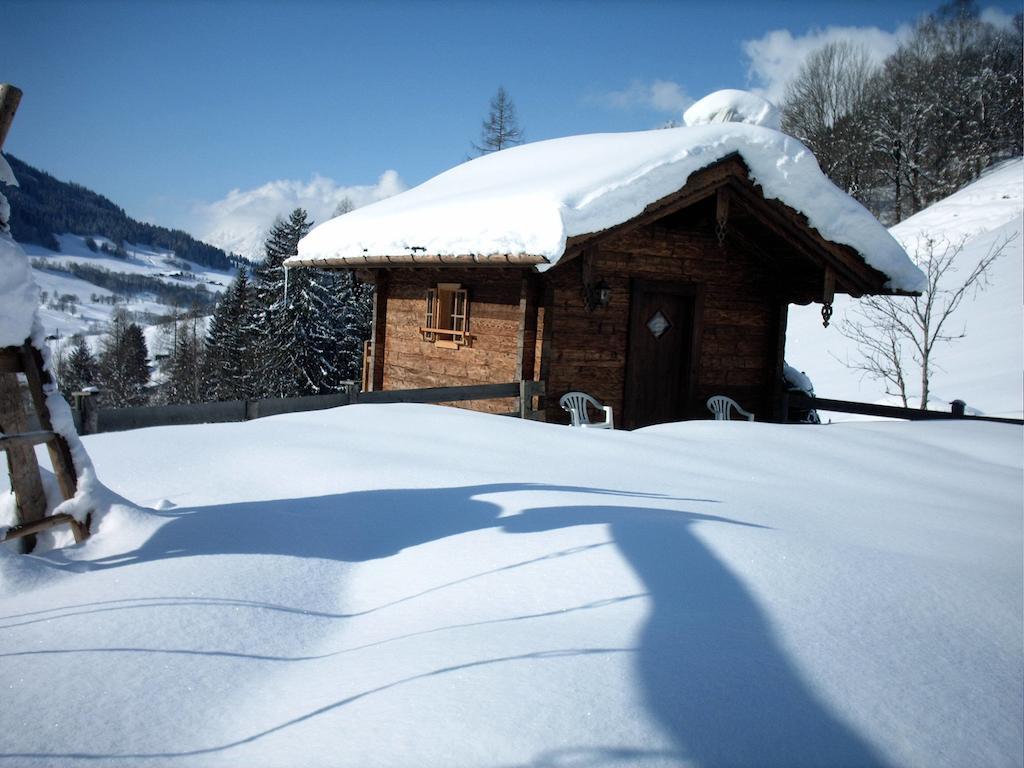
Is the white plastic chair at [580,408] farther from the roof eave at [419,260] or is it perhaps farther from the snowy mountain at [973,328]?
the snowy mountain at [973,328]

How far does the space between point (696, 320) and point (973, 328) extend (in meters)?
15.3

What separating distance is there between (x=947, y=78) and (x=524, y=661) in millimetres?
46718

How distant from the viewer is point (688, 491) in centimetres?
442

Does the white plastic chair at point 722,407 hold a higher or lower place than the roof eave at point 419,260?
lower

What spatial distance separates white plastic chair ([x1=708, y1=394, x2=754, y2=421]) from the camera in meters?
10.5

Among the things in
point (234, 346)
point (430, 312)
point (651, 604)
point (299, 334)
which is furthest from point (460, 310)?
point (234, 346)

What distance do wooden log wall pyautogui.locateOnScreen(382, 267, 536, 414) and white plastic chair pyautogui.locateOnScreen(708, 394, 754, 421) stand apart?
10.9 feet

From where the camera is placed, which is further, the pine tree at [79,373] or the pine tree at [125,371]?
the pine tree at [79,373]

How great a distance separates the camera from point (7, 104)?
2.97m

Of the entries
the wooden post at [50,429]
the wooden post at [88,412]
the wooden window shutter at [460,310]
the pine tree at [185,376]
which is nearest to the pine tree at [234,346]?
the pine tree at [185,376]

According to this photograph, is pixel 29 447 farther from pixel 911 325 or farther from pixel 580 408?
pixel 911 325

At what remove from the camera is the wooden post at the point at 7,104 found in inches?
116

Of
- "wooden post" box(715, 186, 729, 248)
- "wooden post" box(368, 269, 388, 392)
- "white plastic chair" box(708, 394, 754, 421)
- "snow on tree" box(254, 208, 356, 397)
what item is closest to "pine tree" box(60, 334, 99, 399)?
"snow on tree" box(254, 208, 356, 397)

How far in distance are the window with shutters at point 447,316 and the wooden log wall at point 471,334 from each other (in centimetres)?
9
